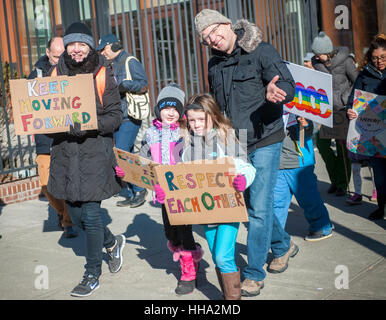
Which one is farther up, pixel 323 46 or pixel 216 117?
pixel 323 46

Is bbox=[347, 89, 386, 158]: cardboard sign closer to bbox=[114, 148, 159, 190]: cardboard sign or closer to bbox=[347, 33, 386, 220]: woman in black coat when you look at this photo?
bbox=[347, 33, 386, 220]: woman in black coat

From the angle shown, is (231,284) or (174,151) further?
(174,151)

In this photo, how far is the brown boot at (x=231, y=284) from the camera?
3787 millimetres

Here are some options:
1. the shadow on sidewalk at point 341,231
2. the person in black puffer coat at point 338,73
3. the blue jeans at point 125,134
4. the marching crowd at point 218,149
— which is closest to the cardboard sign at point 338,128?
the person in black puffer coat at point 338,73

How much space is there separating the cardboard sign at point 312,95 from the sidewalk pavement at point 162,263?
Answer: 1133 mm

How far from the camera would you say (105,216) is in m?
7.03

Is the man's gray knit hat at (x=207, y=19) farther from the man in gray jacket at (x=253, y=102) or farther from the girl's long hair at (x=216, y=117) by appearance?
the girl's long hair at (x=216, y=117)

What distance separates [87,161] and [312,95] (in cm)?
188

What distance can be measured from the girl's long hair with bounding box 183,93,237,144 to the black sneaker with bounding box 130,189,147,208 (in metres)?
3.64

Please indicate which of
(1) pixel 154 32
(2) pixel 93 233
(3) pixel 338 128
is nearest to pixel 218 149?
(2) pixel 93 233

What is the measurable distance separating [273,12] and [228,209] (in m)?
8.42

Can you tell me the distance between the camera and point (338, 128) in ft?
21.9

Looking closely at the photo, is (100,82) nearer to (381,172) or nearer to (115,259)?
(115,259)
